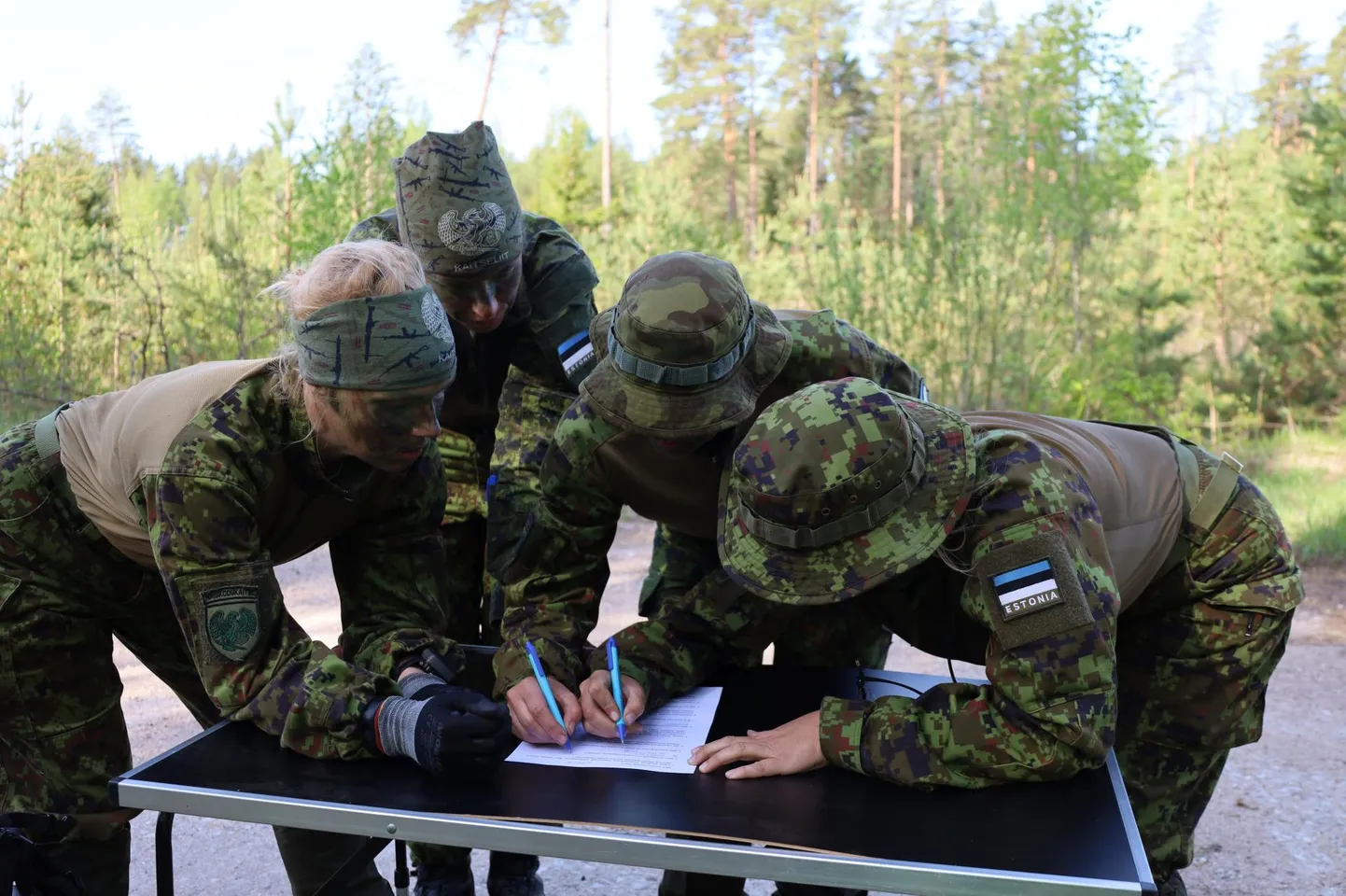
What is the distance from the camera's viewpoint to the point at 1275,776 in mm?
3863

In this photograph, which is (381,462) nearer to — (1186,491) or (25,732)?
(25,732)

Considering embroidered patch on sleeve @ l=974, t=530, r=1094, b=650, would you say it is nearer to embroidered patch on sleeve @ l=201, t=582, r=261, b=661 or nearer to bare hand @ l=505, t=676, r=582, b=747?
bare hand @ l=505, t=676, r=582, b=747

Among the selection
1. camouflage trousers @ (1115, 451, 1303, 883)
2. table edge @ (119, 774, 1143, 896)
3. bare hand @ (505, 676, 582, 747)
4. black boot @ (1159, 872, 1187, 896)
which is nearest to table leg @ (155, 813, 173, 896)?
table edge @ (119, 774, 1143, 896)

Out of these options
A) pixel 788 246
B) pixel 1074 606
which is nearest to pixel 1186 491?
pixel 1074 606

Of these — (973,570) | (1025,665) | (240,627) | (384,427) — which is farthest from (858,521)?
(240,627)

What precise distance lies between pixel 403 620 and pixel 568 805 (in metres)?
0.77

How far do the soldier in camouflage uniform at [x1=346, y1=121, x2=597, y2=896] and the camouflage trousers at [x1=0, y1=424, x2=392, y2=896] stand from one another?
716mm

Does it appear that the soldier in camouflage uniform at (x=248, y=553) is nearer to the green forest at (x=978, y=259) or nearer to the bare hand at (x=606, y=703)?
the bare hand at (x=606, y=703)

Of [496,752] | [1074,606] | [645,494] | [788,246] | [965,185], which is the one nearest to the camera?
[1074,606]

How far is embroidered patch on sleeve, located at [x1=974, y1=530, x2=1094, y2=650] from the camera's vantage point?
1559 mm

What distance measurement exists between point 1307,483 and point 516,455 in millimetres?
7656

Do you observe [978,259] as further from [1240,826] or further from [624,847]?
[624,847]

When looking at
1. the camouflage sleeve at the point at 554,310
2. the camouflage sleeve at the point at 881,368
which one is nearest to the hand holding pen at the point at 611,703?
the camouflage sleeve at the point at 881,368

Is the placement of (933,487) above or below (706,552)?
above
